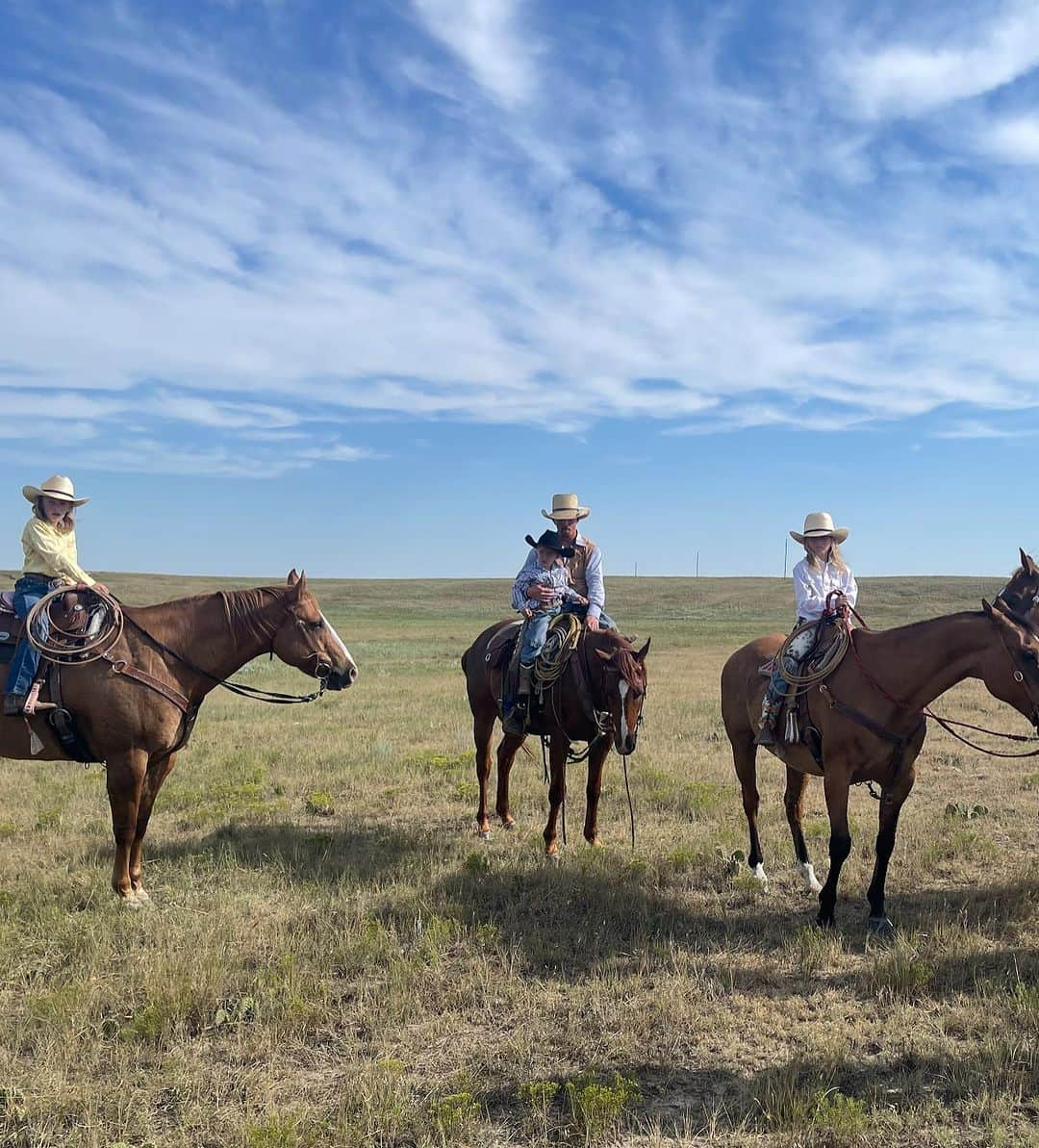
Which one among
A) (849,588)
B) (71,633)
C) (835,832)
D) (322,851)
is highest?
(849,588)

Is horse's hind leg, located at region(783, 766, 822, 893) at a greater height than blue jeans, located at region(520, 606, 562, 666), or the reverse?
blue jeans, located at region(520, 606, 562, 666)

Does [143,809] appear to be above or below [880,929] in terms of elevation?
above

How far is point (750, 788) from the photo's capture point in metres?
7.59

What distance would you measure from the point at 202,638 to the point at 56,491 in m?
1.65

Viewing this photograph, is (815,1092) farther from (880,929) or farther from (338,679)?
(338,679)

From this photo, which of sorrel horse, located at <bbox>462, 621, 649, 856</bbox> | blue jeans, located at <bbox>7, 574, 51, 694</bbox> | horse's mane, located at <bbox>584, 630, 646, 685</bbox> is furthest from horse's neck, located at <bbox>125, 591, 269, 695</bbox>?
horse's mane, located at <bbox>584, 630, 646, 685</bbox>

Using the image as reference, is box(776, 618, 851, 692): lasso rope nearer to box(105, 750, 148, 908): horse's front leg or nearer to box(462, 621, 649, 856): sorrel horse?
box(462, 621, 649, 856): sorrel horse

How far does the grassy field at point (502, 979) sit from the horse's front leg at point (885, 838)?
159 millimetres

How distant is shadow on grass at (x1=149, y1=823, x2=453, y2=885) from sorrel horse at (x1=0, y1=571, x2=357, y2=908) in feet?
3.66

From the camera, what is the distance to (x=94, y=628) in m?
6.28

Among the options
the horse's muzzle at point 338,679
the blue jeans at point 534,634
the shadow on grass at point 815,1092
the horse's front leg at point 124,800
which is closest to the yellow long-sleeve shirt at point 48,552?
the horse's front leg at point 124,800

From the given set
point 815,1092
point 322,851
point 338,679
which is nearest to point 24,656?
point 338,679

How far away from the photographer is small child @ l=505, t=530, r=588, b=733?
806cm

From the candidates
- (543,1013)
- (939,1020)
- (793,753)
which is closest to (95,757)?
(543,1013)
